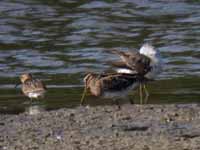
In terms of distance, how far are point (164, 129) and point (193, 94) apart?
3.50 meters

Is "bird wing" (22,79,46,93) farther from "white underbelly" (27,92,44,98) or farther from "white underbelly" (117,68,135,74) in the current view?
"white underbelly" (117,68,135,74)

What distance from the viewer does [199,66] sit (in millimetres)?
17578

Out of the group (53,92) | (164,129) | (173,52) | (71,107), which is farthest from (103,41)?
(164,129)

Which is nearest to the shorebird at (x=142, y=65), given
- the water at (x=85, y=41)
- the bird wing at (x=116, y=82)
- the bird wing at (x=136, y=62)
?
the bird wing at (x=136, y=62)

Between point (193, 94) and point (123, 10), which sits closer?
point (193, 94)

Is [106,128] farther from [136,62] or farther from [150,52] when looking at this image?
[150,52]

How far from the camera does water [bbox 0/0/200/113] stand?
573 inches

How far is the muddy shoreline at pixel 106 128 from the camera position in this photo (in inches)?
377

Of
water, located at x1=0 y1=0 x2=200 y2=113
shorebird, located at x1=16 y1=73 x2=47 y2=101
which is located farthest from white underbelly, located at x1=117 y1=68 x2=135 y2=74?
shorebird, located at x1=16 y1=73 x2=47 y2=101

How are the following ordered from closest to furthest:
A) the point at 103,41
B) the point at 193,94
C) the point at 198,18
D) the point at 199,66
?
the point at 193,94 < the point at 199,66 < the point at 103,41 < the point at 198,18

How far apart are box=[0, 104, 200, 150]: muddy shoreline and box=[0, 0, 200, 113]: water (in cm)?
125

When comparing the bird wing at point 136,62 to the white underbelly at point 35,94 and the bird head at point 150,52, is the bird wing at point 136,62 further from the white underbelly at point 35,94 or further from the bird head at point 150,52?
the white underbelly at point 35,94

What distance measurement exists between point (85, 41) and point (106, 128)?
35.5 feet

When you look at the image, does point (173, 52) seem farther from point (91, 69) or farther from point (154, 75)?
point (154, 75)
